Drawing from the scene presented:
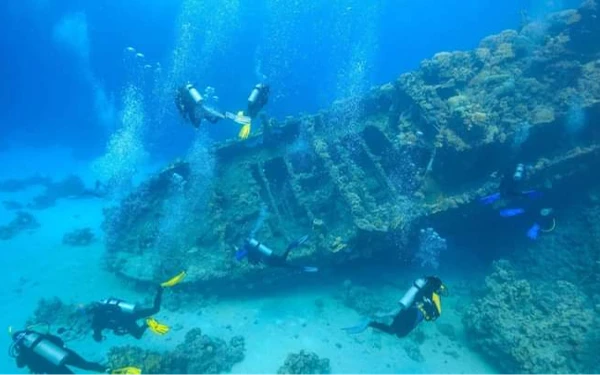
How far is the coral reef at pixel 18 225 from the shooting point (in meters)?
20.2

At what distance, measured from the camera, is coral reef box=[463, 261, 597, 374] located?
8.71 metres

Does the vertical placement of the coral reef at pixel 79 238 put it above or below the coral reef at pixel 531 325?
above

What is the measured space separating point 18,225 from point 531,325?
24675 mm

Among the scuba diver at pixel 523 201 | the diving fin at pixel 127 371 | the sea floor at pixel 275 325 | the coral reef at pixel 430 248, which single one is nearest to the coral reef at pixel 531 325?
the sea floor at pixel 275 325

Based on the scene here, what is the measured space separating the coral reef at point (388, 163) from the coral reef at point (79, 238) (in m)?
3.08

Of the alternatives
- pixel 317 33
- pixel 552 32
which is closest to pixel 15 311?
pixel 552 32

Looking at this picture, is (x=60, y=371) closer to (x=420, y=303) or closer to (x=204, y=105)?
(x=204, y=105)

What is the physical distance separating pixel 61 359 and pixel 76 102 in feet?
166

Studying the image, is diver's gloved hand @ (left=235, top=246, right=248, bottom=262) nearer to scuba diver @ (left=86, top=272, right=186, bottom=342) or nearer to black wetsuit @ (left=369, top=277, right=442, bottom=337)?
scuba diver @ (left=86, top=272, right=186, bottom=342)

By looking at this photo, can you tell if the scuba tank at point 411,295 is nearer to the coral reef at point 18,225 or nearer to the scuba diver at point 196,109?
the scuba diver at point 196,109

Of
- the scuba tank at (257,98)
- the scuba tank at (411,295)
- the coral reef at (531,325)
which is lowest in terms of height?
the coral reef at (531,325)

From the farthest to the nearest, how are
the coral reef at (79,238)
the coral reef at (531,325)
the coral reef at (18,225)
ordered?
the coral reef at (18,225), the coral reef at (79,238), the coral reef at (531,325)

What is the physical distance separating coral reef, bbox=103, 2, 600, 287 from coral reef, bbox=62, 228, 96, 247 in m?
3.08

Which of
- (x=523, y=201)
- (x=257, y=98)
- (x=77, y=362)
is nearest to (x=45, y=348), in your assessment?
(x=77, y=362)
